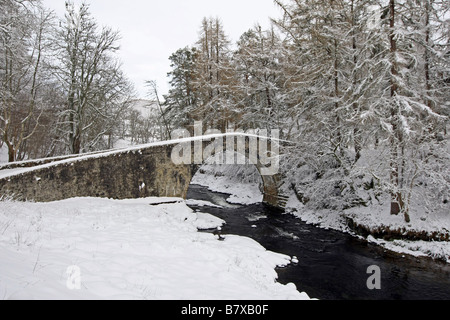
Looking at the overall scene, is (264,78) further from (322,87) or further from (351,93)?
(351,93)

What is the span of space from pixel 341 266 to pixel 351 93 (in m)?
8.64

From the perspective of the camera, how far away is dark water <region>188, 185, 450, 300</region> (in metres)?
6.60

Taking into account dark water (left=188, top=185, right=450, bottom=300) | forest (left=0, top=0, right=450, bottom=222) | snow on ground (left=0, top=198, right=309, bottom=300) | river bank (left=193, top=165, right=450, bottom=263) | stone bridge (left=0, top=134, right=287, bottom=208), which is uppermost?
forest (left=0, top=0, right=450, bottom=222)

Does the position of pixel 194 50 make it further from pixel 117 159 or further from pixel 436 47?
pixel 436 47

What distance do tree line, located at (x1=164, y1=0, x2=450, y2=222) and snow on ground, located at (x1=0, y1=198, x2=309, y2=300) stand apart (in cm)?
625

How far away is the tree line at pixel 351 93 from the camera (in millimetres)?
9375

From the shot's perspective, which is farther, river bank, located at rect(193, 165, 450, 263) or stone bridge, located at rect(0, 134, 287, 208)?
river bank, located at rect(193, 165, 450, 263)

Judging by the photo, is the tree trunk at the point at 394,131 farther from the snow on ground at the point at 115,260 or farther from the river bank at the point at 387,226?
the snow on ground at the point at 115,260

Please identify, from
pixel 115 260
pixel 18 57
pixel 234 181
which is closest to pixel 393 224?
pixel 115 260

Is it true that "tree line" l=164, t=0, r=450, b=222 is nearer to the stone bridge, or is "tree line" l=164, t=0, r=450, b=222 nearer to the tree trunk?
the tree trunk

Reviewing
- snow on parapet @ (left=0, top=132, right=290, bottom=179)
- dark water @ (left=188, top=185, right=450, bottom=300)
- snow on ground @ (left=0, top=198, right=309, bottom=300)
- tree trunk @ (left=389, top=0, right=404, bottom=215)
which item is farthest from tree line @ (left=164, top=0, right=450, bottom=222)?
snow on ground @ (left=0, top=198, right=309, bottom=300)

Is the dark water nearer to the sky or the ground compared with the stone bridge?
nearer to the ground

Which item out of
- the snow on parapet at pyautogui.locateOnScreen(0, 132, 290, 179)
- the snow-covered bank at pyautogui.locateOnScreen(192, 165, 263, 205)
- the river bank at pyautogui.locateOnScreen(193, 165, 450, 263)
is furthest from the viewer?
the snow-covered bank at pyautogui.locateOnScreen(192, 165, 263, 205)

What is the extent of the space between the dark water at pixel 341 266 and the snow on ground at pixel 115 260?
1.08 meters
